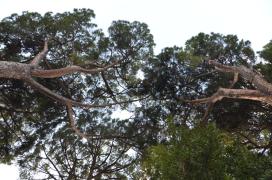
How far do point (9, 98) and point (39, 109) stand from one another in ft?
3.38

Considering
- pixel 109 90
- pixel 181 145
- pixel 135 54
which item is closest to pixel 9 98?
pixel 109 90

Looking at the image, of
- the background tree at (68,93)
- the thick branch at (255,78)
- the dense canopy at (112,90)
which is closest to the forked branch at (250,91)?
the thick branch at (255,78)

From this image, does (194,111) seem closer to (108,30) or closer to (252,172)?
(108,30)

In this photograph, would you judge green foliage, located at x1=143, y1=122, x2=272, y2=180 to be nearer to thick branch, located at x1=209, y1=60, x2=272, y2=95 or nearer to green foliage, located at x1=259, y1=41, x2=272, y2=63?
thick branch, located at x1=209, y1=60, x2=272, y2=95

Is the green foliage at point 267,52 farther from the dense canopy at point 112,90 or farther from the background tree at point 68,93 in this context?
the background tree at point 68,93

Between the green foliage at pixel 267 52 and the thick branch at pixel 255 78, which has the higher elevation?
the green foliage at pixel 267 52

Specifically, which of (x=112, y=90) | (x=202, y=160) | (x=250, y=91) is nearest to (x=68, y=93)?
(x=112, y=90)

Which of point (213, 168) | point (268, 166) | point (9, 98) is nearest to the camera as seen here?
point (213, 168)

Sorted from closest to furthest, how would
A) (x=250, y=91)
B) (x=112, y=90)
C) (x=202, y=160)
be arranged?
(x=202, y=160)
(x=250, y=91)
(x=112, y=90)

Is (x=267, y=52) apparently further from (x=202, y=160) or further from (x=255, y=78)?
(x=202, y=160)

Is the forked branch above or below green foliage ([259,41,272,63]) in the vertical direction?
below

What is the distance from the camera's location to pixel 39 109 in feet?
40.1

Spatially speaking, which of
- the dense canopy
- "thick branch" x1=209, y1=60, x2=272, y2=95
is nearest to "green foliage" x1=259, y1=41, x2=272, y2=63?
the dense canopy

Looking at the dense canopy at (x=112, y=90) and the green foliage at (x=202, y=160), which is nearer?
the green foliage at (x=202, y=160)
